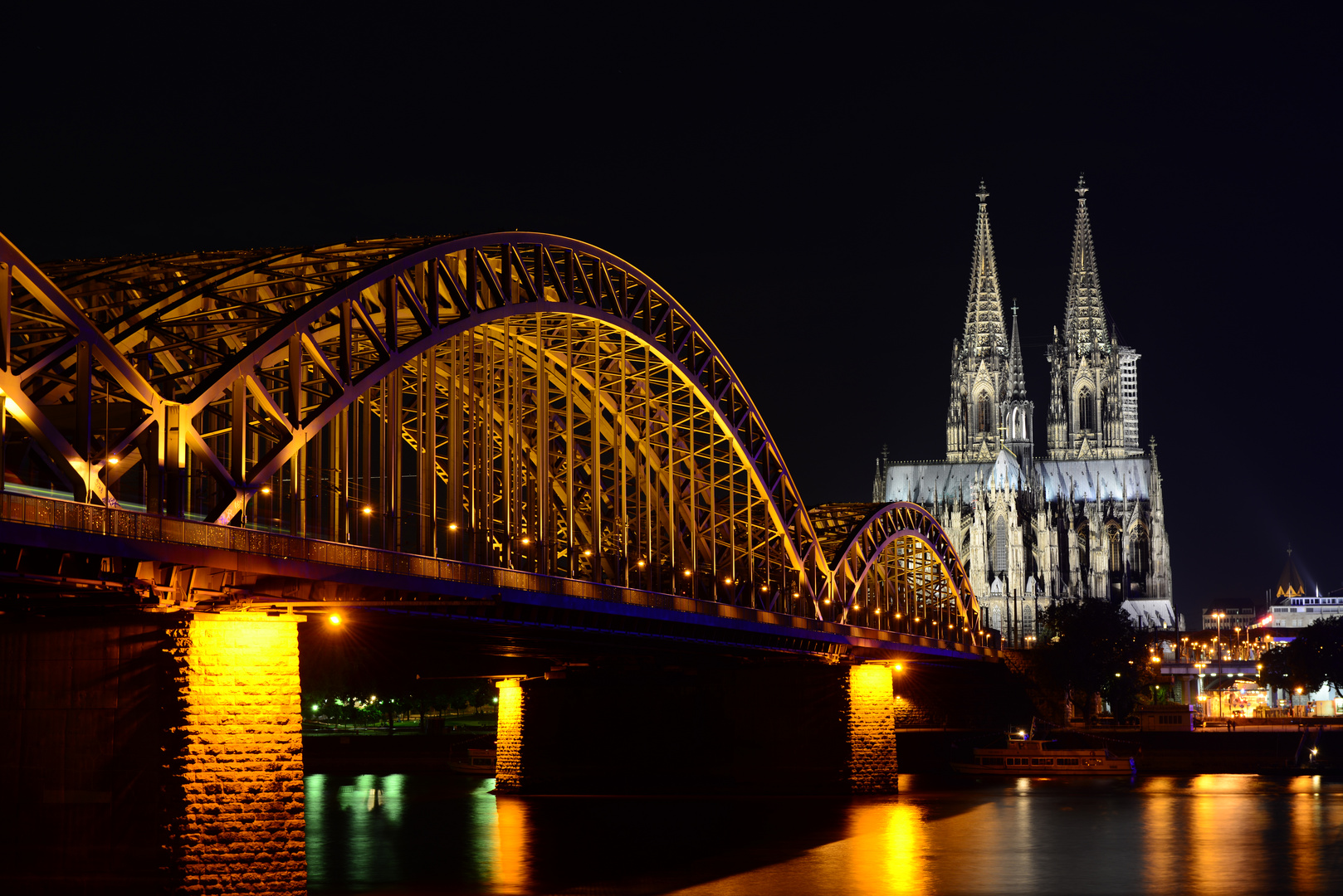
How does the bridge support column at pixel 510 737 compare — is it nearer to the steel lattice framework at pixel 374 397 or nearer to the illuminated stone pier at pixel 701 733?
the illuminated stone pier at pixel 701 733

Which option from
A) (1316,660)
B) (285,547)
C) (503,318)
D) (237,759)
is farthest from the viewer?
(1316,660)

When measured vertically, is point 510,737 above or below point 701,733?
below

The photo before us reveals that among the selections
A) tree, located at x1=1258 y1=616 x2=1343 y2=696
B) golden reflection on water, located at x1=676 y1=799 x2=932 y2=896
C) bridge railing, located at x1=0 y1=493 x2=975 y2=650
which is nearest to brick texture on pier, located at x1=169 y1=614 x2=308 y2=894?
bridge railing, located at x1=0 y1=493 x2=975 y2=650

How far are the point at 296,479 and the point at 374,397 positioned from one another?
2837 cm

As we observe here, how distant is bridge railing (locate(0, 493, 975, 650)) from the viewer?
29844 mm

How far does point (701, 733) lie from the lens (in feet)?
266

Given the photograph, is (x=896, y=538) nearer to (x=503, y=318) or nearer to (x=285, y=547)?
(x=503, y=318)

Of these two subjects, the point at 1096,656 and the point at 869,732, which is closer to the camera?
the point at 869,732

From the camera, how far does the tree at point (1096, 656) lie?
134 meters

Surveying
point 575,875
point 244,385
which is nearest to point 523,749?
point 575,875

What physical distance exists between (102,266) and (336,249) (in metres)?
5.79

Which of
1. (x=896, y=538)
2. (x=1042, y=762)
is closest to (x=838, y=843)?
(x=896, y=538)

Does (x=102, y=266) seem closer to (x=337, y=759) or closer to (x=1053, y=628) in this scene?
(x=337, y=759)

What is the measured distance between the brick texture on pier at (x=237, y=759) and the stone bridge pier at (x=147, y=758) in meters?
0.03
